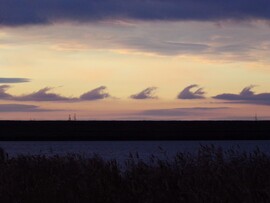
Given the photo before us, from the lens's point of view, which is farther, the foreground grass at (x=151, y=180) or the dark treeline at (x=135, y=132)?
the dark treeline at (x=135, y=132)

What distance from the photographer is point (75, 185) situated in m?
14.4

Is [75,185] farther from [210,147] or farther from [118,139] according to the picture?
[118,139]

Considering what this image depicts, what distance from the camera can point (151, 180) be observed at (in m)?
13.9

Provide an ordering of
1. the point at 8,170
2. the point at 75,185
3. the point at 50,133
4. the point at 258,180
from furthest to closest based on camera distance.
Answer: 1. the point at 50,133
2. the point at 8,170
3. the point at 75,185
4. the point at 258,180

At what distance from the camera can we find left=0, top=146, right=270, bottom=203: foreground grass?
42.5 feet

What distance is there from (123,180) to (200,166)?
154cm

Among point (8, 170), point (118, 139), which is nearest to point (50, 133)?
point (118, 139)

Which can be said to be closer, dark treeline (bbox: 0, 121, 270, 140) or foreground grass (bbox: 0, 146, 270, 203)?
foreground grass (bbox: 0, 146, 270, 203)

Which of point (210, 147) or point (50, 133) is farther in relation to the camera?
point (50, 133)

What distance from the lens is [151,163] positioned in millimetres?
15312

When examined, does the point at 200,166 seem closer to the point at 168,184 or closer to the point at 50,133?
the point at 168,184

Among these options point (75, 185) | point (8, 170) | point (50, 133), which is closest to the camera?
point (75, 185)

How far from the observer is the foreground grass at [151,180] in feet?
42.5

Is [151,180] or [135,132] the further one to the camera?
[135,132]
